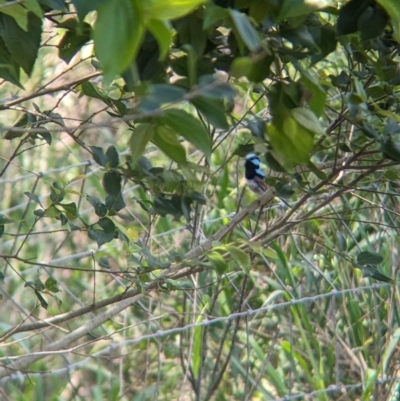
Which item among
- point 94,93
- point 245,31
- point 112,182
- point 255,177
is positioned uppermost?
point 245,31

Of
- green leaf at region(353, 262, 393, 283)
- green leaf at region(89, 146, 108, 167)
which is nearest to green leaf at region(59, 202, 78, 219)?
green leaf at region(89, 146, 108, 167)

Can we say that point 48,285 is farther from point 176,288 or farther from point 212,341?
point 212,341

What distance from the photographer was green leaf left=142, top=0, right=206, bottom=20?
55 cm

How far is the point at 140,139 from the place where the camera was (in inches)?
27.6

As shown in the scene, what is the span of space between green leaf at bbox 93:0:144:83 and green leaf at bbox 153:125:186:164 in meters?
0.13

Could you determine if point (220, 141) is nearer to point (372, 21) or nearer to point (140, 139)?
point (372, 21)

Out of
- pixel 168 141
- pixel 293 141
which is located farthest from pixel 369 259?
pixel 168 141

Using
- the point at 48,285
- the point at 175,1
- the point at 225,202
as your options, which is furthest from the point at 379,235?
the point at 175,1

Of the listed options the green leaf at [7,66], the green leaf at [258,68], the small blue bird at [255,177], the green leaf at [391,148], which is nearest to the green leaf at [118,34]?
the green leaf at [258,68]

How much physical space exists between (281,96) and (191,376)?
1.82 meters

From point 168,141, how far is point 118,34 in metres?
Result: 0.16

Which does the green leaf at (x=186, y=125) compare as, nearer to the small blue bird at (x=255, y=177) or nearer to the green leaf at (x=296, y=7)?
the green leaf at (x=296, y=7)

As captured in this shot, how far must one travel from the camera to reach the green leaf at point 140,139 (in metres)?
0.69

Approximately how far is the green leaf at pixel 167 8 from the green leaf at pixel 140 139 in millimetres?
141
